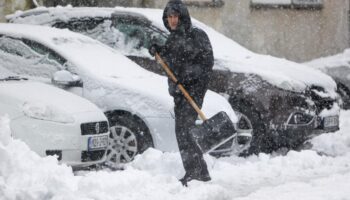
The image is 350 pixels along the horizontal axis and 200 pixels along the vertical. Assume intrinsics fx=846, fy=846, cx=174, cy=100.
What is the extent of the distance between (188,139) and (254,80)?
2861 millimetres

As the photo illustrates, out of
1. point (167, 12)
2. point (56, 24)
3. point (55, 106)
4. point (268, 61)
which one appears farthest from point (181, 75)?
point (56, 24)

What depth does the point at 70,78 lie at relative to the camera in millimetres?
9125

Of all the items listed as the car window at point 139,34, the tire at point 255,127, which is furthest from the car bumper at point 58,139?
the car window at point 139,34

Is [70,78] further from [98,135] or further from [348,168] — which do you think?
[348,168]

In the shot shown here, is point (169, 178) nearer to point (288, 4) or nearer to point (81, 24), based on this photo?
point (81, 24)

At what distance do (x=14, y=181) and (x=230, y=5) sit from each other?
47.2 ft

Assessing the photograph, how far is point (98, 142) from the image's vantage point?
8.54m

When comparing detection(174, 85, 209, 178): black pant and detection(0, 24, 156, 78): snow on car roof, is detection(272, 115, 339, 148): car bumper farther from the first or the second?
detection(174, 85, 209, 178): black pant

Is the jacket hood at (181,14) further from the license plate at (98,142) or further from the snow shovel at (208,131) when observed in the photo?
the license plate at (98,142)

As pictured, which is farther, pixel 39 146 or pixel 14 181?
pixel 39 146

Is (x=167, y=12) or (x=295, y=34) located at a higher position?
(x=167, y=12)

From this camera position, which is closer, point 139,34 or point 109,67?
point 109,67

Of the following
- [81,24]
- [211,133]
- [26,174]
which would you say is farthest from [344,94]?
[26,174]

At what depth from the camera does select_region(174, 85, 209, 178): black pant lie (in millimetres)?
8117
